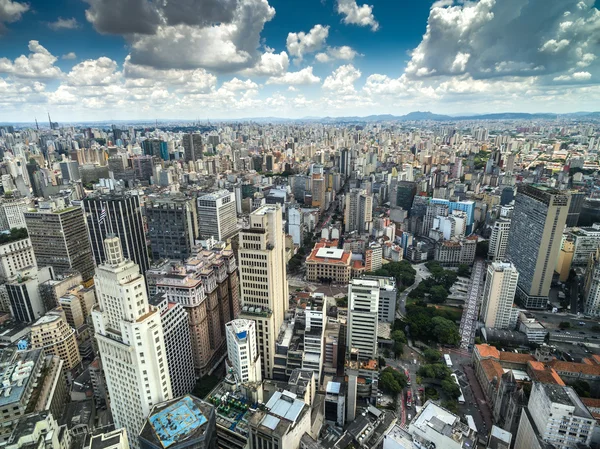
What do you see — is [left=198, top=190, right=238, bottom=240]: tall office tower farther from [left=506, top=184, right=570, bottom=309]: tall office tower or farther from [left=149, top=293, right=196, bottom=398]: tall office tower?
[left=506, top=184, right=570, bottom=309]: tall office tower

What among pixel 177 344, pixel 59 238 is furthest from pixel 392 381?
pixel 59 238

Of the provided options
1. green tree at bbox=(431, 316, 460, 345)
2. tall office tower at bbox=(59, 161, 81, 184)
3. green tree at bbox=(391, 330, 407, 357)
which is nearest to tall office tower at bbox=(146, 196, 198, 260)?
green tree at bbox=(391, 330, 407, 357)

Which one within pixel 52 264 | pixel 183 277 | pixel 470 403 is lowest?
pixel 470 403

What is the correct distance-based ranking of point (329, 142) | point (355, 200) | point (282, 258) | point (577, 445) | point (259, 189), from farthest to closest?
point (329, 142), point (259, 189), point (355, 200), point (282, 258), point (577, 445)

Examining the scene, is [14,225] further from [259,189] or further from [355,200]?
[355,200]

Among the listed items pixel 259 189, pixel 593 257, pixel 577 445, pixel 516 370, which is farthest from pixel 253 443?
pixel 259 189

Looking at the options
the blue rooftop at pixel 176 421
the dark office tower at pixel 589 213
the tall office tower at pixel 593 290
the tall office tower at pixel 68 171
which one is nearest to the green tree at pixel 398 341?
the blue rooftop at pixel 176 421

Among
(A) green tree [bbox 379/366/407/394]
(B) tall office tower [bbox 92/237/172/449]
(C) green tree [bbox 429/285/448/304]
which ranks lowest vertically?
(C) green tree [bbox 429/285/448/304]
